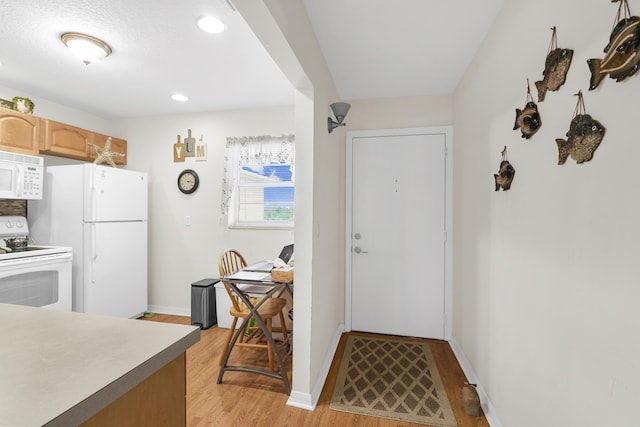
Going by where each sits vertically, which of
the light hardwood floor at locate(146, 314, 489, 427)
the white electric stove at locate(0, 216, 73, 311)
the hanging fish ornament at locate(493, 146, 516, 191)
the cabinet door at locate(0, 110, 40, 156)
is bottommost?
the light hardwood floor at locate(146, 314, 489, 427)

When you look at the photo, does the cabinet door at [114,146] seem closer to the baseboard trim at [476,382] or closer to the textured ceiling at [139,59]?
the textured ceiling at [139,59]

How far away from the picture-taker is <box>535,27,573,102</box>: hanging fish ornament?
106 centimetres

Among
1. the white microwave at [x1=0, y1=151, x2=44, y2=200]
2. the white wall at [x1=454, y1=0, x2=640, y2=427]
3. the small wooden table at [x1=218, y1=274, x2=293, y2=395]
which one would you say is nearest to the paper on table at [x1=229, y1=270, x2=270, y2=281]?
the small wooden table at [x1=218, y1=274, x2=293, y2=395]

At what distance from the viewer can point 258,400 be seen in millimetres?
1930

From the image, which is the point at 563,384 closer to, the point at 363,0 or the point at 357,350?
the point at 357,350

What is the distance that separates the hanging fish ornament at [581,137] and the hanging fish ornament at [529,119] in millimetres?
231

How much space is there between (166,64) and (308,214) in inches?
72.0

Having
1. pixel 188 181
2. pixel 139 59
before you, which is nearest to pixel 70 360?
pixel 139 59

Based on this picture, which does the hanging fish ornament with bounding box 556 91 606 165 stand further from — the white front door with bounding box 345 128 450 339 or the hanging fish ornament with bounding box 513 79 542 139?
the white front door with bounding box 345 128 450 339

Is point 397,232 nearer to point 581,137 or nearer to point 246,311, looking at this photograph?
point 246,311

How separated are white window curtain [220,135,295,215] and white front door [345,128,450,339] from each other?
72 cm

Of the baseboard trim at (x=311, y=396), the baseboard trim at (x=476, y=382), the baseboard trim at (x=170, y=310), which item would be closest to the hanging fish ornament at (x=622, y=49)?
Result: the baseboard trim at (x=476, y=382)

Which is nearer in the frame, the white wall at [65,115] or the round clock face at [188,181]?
the white wall at [65,115]

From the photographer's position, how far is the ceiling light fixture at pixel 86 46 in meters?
1.96
